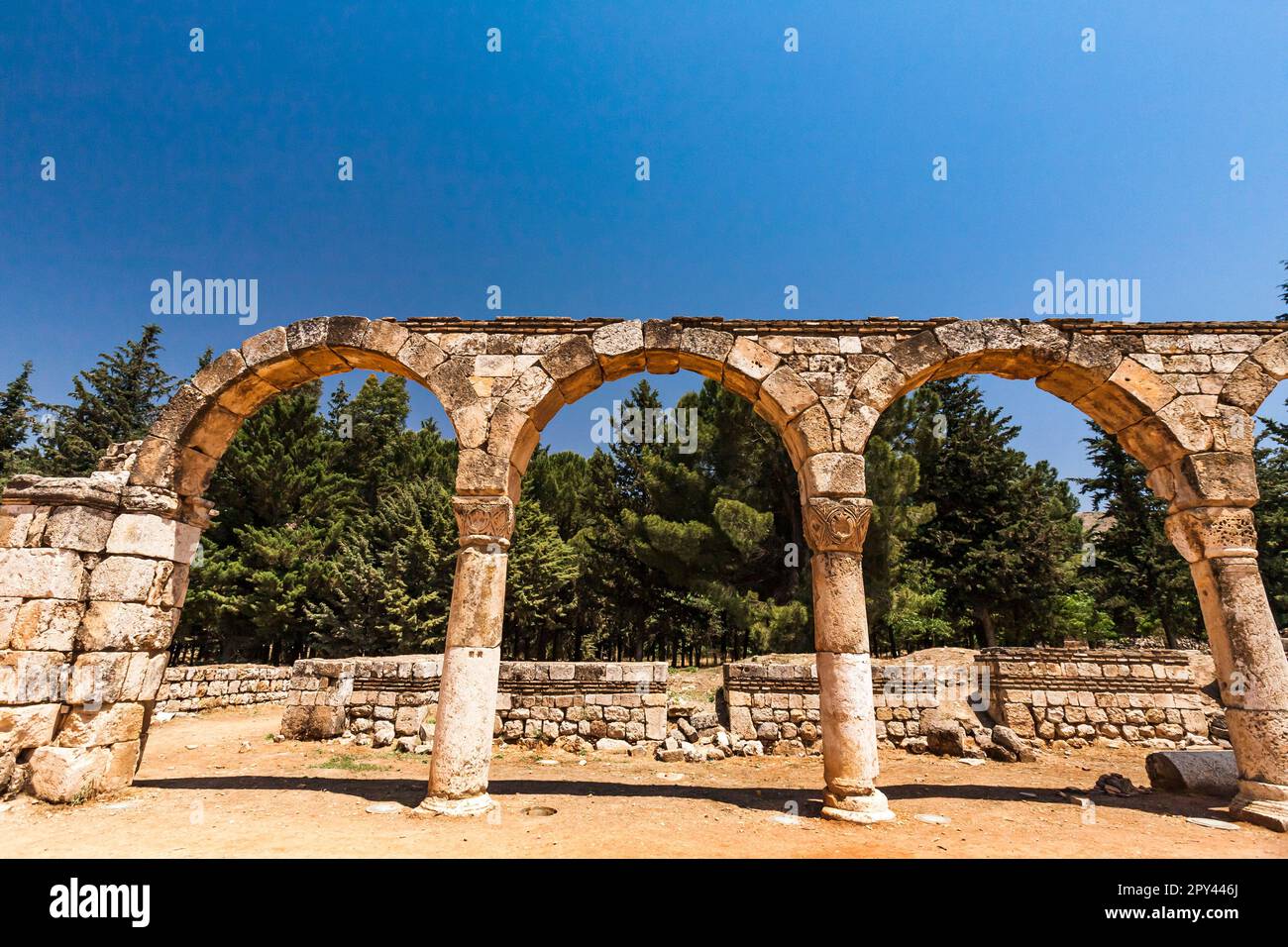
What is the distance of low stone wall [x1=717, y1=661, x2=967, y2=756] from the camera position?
10148mm

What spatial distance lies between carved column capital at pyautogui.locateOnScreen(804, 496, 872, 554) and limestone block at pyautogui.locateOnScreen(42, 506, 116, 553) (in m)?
8.03

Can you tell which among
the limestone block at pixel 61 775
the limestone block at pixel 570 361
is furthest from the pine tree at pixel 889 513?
the limestone block at pixel 61 775

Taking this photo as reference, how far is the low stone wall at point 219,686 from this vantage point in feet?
46.7

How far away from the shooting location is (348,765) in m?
8.57

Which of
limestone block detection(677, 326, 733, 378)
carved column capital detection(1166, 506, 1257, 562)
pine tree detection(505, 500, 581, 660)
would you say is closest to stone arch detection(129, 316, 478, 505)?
limestone block detection(677, 326, 733, 378)

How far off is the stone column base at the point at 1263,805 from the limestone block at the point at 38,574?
40.4 feet

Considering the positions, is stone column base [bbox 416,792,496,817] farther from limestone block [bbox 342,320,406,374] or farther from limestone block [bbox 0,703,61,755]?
limestone block [bbox 342,320,406,374]

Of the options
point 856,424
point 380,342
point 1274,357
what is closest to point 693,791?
point 856,424

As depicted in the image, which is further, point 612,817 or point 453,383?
point 453,383

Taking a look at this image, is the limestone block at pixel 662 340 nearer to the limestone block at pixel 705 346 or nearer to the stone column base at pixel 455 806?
the limestone block at pixel 705 346

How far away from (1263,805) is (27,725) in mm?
12255

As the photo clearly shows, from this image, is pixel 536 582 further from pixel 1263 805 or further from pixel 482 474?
pixel 1263 805

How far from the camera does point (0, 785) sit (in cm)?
566

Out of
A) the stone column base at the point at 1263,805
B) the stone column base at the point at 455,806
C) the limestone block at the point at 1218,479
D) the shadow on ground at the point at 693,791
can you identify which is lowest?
the shadow on ground at the point at 693,791
